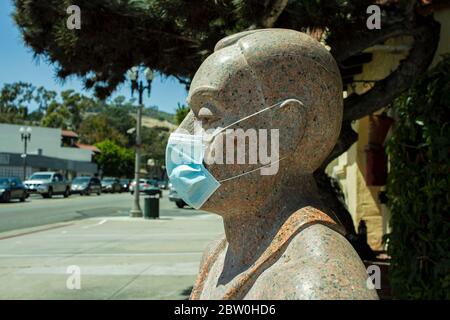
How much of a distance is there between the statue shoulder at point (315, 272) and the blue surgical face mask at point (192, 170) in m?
0.34

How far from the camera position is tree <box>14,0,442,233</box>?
4.26 meters

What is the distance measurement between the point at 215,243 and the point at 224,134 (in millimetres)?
639

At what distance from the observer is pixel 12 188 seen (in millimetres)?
27938

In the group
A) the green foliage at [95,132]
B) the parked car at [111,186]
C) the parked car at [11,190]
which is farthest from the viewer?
the green foliage at [95,132]

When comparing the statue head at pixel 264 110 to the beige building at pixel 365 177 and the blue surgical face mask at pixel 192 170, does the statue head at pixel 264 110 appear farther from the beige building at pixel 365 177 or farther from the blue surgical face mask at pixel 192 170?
the beige building at pixel 365 177

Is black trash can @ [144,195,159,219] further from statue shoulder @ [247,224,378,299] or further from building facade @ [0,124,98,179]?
building facade @ [0,124,98,179]

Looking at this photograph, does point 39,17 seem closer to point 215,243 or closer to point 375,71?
point 215,243

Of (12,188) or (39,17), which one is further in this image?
(12,188)

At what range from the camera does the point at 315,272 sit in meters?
1.58

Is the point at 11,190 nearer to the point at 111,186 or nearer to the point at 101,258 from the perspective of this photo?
the point at 101,258

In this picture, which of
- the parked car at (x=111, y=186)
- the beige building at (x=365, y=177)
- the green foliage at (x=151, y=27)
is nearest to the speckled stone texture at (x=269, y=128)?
the green foliage at (x=151, y=27)

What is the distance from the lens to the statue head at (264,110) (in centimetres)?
188

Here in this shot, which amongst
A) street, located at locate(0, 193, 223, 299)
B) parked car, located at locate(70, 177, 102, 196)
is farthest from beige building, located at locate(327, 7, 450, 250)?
parked car, located at locate(70, 177, 102, 196)

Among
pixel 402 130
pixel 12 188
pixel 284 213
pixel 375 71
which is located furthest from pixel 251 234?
pixel 12 188
